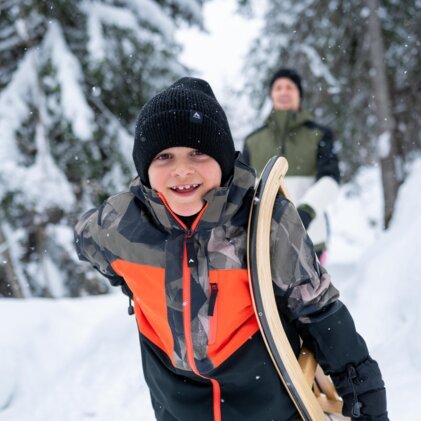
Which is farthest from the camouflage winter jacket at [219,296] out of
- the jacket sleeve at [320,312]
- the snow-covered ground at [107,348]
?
the snow-covered ground at [107,348]

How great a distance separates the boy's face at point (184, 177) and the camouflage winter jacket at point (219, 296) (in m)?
0.04

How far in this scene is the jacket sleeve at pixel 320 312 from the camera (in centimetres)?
154

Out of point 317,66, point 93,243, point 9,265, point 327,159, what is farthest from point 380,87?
point 93,243

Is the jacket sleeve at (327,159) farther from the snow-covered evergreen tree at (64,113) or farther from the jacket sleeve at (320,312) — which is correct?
the snow-covered evergreen tree at (64,113)

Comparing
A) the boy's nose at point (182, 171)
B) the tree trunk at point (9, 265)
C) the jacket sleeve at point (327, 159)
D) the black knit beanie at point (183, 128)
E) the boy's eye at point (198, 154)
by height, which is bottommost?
the tree trunk at point (9, 265)

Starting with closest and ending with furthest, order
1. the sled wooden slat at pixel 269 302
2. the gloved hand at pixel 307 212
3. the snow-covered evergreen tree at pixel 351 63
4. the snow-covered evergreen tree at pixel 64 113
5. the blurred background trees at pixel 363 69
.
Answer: the sled wooden slat at pixel 269 302 → the gloved hand at pixel 307 212 → the snow-covered evergreen tree at pixel 64 113 → the blurred background trees at pixel 363 69 → the snow-covered evergreen tree at pixel 351 63

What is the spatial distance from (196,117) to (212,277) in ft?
1.78

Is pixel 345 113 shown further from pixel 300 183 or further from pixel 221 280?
pixel 221 280

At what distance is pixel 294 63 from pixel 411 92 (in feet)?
7.66

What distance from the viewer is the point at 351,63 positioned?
948 cm

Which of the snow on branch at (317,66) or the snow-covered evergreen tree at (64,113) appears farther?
the snow on branch at (317,66)

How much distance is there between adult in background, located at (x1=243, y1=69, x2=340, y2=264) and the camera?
3791mm

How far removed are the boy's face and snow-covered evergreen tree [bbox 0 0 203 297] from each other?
5.49 meters

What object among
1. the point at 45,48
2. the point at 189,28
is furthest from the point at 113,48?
the point at 189,28
